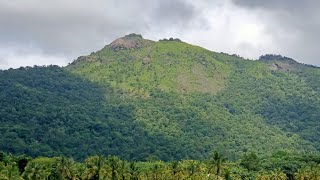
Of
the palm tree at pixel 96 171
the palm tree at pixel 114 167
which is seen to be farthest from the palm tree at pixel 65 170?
the palm tree at pixel 114 167

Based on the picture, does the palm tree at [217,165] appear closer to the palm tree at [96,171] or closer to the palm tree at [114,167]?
the palm tree at [114,167]

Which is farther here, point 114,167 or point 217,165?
point 217,165

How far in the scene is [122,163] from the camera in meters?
144

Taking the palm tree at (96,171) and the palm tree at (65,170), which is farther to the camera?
the palm tree at (65,170)

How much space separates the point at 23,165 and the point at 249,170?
7213 cm

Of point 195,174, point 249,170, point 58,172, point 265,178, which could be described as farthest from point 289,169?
point 58,172

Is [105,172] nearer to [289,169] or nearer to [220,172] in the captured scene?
[220,172]

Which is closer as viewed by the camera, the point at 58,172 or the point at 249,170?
the point at 58,172

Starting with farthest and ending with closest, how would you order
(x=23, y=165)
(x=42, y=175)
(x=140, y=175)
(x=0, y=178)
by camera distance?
(x=23, y=165), (x=140, y=175), (x=42, y=175), (x=0, y=178)

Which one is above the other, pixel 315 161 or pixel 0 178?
pixel 315 161

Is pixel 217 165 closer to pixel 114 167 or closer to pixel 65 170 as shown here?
pixel 114 167

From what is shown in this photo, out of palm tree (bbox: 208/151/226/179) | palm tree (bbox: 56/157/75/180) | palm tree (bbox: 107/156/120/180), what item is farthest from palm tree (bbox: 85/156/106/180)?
palm tree (bbox: 208/151/226/179)

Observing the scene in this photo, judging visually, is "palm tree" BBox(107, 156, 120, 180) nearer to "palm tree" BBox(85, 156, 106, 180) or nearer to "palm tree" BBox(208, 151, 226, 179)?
"palm tree" BBox(85, 156, 106, 180)

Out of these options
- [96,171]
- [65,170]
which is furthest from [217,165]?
[65,170]
